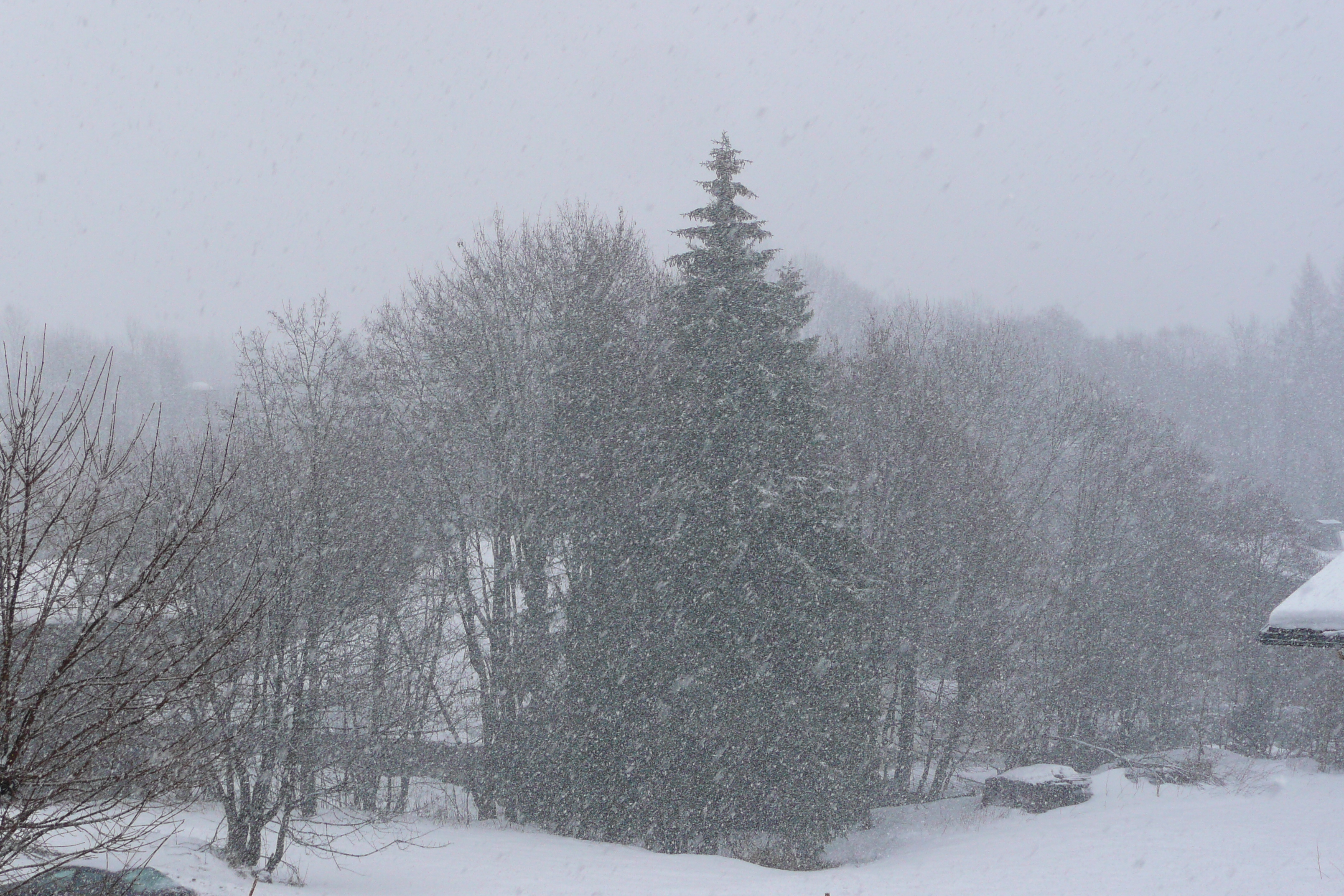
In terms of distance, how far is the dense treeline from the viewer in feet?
40.5

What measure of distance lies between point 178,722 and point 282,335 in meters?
11.2

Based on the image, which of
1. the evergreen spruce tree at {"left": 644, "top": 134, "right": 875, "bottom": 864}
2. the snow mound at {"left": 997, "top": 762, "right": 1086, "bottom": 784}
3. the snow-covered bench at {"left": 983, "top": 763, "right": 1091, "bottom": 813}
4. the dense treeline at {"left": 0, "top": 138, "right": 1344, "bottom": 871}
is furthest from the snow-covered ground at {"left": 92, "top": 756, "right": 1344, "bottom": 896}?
the evergreen spruce tree at {"left": 644, "top": 134, "right": 875, "bottom": 864}

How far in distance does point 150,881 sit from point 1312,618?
11.5m

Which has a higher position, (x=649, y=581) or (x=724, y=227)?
(x=724, y=227)

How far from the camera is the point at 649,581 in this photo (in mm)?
16906

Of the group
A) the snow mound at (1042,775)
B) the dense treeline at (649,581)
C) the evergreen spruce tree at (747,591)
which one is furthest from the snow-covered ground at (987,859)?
the evergreen spruce tree at (747,591)

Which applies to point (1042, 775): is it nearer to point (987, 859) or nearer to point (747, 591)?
point (987, 859)

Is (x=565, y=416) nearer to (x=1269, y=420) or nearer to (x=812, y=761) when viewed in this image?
(x=812, y=761)

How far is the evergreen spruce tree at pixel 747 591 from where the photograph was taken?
50.7ft

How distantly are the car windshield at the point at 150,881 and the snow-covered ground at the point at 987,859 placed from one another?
463mm

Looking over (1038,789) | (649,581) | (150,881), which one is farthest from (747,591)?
(150,881)

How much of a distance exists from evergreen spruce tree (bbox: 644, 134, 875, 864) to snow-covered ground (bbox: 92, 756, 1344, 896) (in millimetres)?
1610

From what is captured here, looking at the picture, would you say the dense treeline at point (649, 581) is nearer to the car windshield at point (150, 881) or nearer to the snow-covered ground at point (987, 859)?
the snow-covered ground at point (987, 859)

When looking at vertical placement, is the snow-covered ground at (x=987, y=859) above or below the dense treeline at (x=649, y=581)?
below
